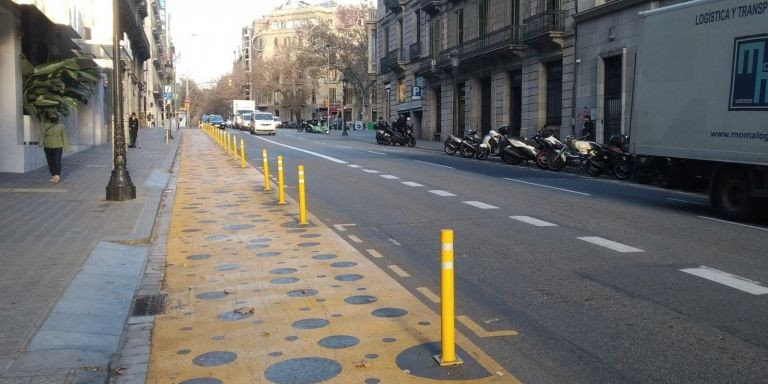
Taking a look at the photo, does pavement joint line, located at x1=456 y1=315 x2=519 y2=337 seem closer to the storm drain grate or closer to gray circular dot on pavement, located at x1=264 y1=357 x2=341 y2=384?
gray circular dot on pavement, located at x1=264 y1=357 x2=341 y2=384

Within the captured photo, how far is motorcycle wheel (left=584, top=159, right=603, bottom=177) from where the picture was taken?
2123 cm

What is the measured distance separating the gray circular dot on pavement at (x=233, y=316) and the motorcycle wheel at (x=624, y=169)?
15.7 meters

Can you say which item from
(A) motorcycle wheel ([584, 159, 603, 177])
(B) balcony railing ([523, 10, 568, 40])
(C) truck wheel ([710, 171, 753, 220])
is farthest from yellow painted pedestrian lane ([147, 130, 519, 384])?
(B) balcony railing ([523, 10, 568, 40])

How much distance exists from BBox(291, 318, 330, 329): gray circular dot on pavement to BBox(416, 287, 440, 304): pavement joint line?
46.6 inches

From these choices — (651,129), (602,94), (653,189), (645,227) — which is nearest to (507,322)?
(645,227)

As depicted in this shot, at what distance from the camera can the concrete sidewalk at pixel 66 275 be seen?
503cm

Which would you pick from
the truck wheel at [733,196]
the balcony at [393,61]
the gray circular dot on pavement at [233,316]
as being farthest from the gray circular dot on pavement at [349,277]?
the balcony at [393,61]

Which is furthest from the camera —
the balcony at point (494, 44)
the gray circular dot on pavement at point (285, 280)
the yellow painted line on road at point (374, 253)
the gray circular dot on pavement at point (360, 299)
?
the balcony at point (494, 44)

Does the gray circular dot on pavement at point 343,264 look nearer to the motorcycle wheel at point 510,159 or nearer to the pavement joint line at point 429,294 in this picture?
the pavement joint line at point 429,294

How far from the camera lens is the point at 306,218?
11.8 meters

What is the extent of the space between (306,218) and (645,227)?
517 cm

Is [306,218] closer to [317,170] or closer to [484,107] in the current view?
[317,170]

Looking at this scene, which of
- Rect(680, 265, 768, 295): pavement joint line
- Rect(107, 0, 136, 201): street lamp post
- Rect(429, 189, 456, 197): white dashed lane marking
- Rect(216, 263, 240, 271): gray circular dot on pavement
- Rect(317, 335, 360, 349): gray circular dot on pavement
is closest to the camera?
Rect(317, 335, 360, 349): gray circular dot on pavement

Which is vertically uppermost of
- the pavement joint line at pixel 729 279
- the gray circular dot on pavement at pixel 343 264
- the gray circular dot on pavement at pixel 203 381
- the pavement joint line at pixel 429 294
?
the pavement joint line at pixel 729 279
